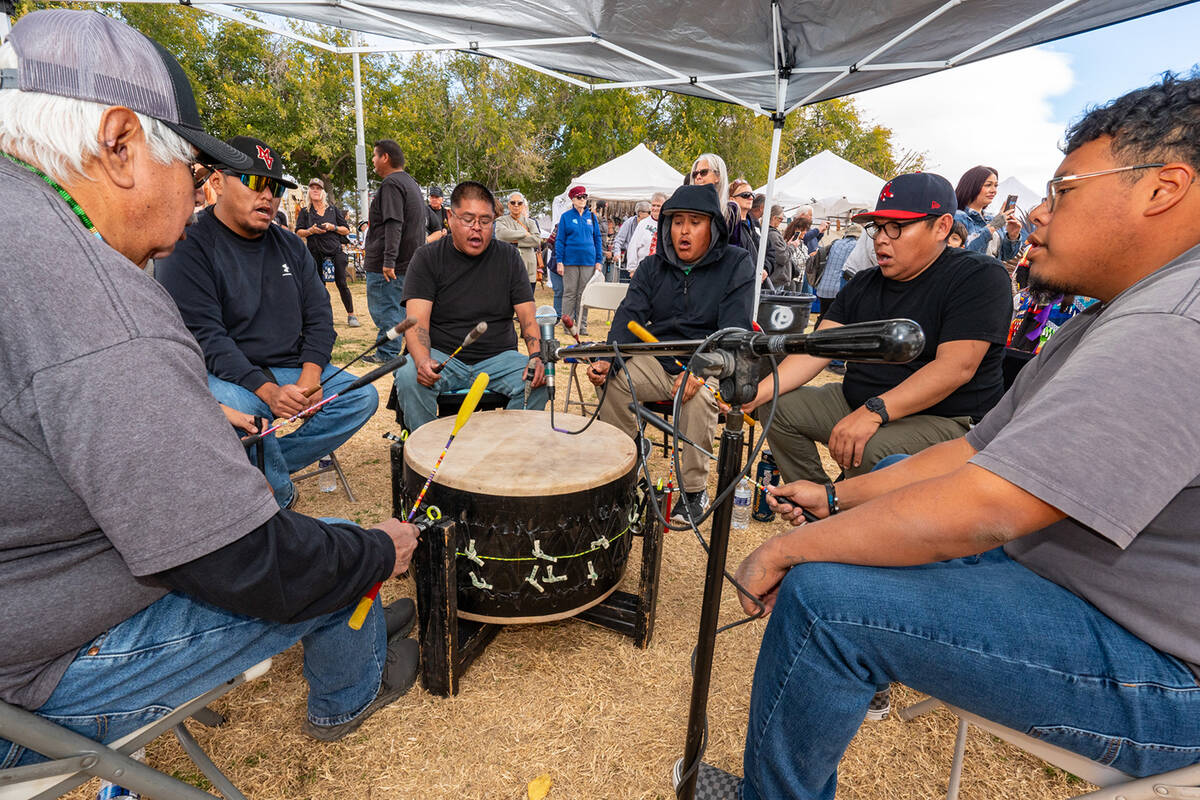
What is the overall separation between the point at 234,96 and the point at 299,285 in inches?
869

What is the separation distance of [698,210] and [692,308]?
58cm

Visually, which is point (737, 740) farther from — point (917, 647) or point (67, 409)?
point (67, 409)

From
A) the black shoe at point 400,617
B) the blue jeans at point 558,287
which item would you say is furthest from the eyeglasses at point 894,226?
the blue jeans at point 558,287

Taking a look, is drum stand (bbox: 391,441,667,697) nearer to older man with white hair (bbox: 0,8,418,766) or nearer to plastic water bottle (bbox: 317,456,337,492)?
older man with white hair (bbox: 0,8,418,766)

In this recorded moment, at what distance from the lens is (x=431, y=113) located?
74.6ft

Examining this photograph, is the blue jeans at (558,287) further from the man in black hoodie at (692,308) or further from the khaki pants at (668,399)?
the khaki pants at (668,399)

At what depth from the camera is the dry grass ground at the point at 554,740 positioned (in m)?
1.77

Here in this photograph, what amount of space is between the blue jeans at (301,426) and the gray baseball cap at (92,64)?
1.81 metres

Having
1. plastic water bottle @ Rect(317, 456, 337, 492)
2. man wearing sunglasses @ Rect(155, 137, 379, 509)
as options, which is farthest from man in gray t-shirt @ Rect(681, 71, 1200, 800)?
plastic water bottle @ Rect(317, 456, 337, 492)

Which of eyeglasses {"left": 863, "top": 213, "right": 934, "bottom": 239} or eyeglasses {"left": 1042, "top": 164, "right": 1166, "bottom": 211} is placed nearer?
eyeglasses {"left": 1042, "top": 164, "right": 1166, "bottom": 211}

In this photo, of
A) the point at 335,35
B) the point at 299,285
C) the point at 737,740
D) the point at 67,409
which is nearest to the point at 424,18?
the point at 299,285

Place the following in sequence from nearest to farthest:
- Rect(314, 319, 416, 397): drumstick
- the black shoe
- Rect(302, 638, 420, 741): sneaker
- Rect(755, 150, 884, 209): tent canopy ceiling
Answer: Rect(302, 638, 420, 741): sneaker → the black shoe → Rect(314, 319, 416, 397): drumstick → Rect(755, 150, 884, 209): tent canopy ceiling

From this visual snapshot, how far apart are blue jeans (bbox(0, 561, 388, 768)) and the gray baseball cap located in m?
1.01

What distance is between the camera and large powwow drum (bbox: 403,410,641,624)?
1956 mm
